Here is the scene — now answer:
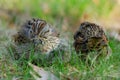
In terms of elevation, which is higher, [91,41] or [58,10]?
[58,10]

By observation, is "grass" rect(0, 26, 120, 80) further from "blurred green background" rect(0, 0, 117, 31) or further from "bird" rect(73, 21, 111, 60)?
"blurred green background" rect(0, 0, 117, 31)

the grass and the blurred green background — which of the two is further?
the blurred green background

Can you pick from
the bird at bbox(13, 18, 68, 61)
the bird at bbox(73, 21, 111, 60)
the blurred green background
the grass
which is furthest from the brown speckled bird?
the blurred green background

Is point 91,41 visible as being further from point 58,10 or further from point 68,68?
point 58,10

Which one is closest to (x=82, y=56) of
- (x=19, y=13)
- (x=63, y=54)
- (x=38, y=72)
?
(x=63, y=54)

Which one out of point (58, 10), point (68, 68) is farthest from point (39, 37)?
point (58, 10)

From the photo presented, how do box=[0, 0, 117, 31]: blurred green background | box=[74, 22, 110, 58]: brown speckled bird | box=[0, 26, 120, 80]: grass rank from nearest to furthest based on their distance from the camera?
1. box=[0, 26, 120, 80]: grass
2. box=[74, 22, 110, 58]: brown speckled bird
3. box=[0, 0, 117, 31]: blurred green background

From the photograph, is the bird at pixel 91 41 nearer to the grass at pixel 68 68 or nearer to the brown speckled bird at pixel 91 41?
the brown speckled bird at pixel 91 41
